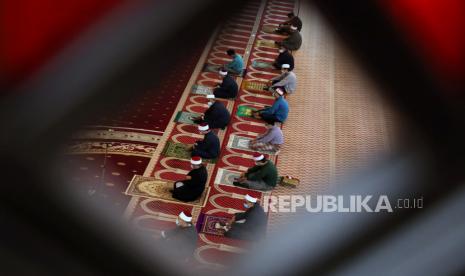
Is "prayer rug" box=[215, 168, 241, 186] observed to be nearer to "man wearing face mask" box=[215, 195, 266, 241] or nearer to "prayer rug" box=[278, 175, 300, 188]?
"prayer rug" box=[278, 175, 300, 188]

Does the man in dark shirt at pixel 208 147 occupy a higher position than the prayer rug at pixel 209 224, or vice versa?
the man in dark shirt at pixel 208 147

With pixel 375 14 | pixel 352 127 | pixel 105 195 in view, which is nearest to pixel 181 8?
pixel 375 14

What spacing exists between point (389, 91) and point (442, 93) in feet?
0.32

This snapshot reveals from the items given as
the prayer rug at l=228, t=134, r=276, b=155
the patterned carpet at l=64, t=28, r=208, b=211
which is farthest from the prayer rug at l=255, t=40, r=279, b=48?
the prayer rug at l=228, t=134, r=276, b=155

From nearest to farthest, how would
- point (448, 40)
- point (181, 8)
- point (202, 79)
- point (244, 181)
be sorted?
point (448, 40) < point (181, 8) < point (244, 181) < point (202, 79)

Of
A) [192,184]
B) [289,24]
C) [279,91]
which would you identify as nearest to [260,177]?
[192,184]

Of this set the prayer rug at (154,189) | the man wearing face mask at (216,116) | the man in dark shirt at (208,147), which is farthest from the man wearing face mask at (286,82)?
the prayer rug at (154,189)

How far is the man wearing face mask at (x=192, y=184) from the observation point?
4.03m

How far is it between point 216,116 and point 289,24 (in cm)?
270

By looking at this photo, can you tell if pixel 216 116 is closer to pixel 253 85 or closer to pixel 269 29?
pixel 253 85

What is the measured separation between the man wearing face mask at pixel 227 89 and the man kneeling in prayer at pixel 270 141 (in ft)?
3.03

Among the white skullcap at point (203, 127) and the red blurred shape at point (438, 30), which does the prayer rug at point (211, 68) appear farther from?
the red blurred shape at point (438, 30)

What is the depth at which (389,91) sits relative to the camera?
714 mm

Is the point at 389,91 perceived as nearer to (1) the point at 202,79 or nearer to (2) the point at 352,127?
(2) the point at 352,127
